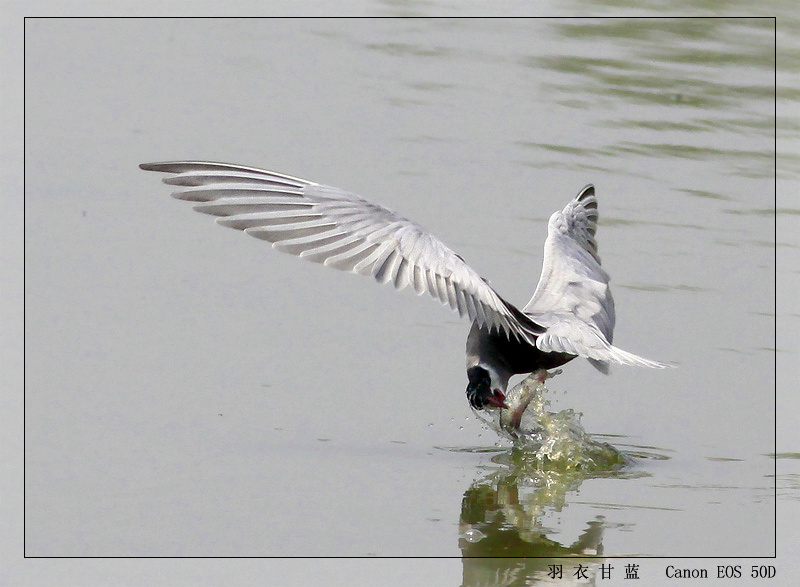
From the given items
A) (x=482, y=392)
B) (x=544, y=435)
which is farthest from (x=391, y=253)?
(x=544, y=435)

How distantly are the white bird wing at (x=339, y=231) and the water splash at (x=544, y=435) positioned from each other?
0.66 m

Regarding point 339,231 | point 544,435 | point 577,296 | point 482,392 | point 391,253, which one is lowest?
point 544,435

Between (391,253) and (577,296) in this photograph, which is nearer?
(391,253)

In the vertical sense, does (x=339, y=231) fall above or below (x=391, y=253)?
above

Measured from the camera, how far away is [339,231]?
566cm

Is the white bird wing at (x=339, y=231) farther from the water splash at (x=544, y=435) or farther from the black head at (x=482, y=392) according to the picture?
the water splash at (x=544, y=435)

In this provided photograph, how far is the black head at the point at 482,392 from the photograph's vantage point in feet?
20.1

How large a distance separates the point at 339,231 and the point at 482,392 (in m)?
1.14

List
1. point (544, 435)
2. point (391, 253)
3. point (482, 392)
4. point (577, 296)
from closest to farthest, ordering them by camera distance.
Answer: point (391, 253) → point (482, 392) → point (544, 435) → point (577, 296)

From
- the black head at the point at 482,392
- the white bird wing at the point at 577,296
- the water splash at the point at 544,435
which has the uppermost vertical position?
the white bird wing at the point at 577,296

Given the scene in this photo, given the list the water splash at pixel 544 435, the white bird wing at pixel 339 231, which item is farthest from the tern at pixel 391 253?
the water splash at pixel 544 435

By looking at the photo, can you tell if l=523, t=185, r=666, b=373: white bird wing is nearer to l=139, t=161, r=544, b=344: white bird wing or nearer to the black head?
l=139, t=161, r=544, b=344: white bird wing

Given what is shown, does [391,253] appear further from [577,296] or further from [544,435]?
[577,296]

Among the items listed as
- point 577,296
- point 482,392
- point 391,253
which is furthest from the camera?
point 577,296
